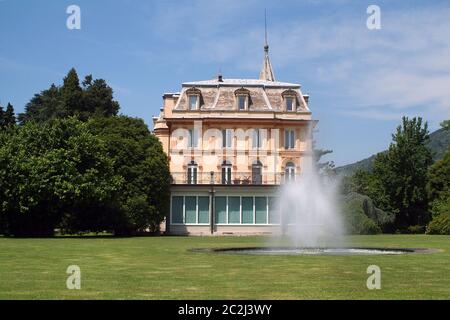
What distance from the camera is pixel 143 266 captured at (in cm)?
1855

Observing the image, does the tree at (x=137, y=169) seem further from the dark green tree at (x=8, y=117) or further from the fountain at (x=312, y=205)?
the dark green tree at (x=8, y=117)

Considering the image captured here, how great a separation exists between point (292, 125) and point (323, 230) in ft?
72.1

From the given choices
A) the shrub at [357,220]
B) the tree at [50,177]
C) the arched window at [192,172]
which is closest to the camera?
the tree at [50,177]

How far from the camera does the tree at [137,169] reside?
159 feet

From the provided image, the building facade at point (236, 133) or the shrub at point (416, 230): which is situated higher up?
the building facade at point (236, 133)

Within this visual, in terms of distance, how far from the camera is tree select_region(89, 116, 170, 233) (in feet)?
159

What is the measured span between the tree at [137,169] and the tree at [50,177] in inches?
117

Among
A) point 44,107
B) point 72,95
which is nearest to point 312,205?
point 72,95

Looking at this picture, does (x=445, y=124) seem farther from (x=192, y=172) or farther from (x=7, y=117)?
(x=7, y=117)

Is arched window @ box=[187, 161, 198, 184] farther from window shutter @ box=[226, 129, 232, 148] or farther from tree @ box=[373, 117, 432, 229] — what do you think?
tree @ box=[373, 117, 432, 229]

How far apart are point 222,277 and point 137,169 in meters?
35.2

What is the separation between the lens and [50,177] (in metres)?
41.0

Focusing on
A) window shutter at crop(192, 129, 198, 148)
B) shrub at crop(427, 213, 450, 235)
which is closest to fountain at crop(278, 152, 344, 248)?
shrub at crop(427, 213, 450, 235)

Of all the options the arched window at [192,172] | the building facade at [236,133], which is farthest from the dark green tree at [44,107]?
the arched window at [192,172]
